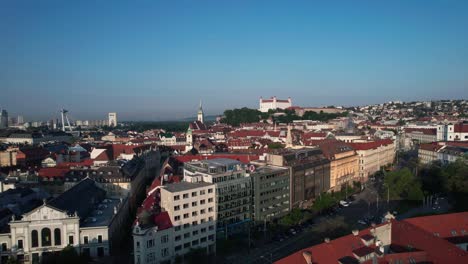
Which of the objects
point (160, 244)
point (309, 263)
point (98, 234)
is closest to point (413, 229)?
point (309, 263)

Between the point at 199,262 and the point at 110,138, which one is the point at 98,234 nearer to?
the point at 199,262

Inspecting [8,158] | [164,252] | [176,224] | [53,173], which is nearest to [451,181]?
[176,224]

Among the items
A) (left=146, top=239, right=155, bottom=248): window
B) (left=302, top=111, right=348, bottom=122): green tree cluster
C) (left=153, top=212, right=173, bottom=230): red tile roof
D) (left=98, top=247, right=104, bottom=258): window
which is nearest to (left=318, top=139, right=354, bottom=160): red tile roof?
(left=153, top=212, right=173, bottom=230): red tile roof

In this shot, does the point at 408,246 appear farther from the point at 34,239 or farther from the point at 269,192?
the point at 34,239

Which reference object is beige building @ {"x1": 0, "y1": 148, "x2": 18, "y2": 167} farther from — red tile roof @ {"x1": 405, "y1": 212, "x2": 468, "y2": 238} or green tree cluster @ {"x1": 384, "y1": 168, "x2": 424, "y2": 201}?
red tile roof @ {"x1": 405, "y1": 212, "x2": 468, "y2": 238}

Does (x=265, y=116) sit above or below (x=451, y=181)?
above
